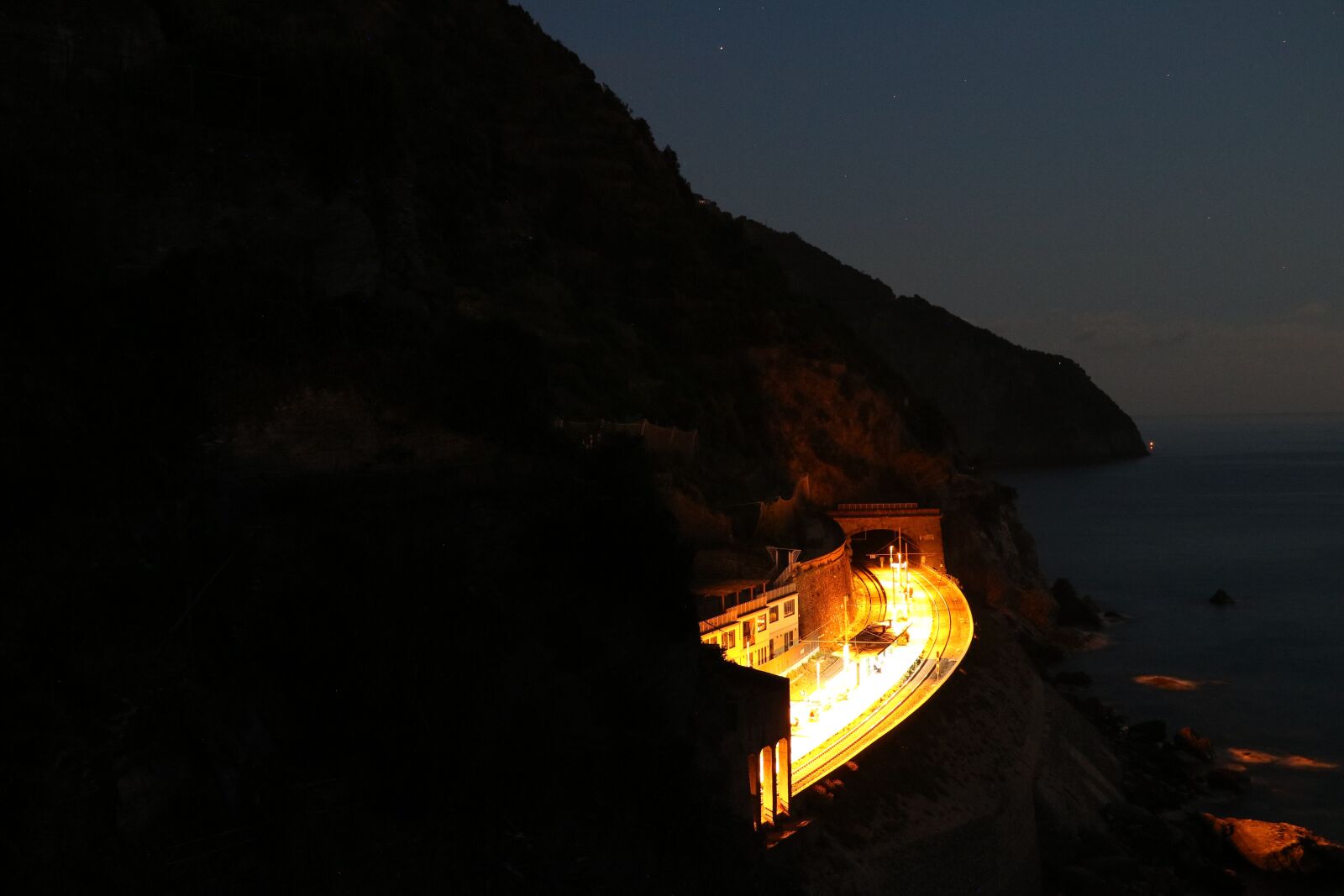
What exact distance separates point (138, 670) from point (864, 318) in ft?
431

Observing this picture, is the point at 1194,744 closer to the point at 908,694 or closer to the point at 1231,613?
the point at 908,694

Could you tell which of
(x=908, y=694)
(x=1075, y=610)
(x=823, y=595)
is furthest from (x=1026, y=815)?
(x=1075, y=610)

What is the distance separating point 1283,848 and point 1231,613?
30.5 m

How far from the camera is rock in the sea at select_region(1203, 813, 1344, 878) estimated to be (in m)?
23.3

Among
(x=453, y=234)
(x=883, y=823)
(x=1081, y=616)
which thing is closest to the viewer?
(x=883, y=823)

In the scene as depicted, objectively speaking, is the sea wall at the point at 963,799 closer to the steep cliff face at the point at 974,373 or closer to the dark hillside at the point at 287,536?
the dark hillside at the point at 287,536

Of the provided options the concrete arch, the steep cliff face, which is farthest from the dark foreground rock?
the steep cliff face

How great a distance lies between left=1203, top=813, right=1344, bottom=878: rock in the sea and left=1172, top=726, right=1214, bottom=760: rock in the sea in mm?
6403

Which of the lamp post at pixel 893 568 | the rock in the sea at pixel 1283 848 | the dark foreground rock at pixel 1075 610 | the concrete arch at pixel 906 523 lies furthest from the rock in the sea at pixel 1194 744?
the dark foreground rock at pixel 1075 610

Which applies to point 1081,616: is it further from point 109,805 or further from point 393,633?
point 109,805

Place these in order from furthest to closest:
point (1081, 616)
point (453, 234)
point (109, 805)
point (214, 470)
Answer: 1. point (1081, 616)
2. point (453, 234)
3. point (214, 470)
4. point (109, 805)

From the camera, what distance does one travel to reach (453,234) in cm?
3559

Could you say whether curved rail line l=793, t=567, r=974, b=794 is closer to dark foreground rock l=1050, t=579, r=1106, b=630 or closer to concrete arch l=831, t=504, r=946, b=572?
concrete arch l=831, t=504, r=946, b=572

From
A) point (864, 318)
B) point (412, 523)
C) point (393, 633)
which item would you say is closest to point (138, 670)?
point (393, 633)
